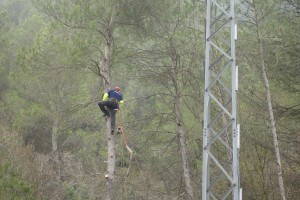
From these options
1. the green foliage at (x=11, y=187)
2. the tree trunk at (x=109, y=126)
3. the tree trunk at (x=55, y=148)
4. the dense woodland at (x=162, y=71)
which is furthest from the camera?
the tree trunk at (x=55, y=148)

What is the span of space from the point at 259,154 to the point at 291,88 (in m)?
2.15

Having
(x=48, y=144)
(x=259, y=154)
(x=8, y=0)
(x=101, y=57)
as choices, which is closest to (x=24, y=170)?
(x=101, y=57)

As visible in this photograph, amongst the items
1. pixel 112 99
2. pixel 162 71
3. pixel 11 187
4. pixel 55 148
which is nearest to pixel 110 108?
pixel 112 99

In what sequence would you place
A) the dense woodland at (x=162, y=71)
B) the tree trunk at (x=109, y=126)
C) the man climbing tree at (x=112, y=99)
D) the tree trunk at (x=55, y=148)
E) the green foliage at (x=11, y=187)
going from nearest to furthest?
1. the green foliage at (x=11, y=187)
2. the man climbing tree at (x=112, y=99)
3. the dense woodland at (x=162, y=71)
4. the tree trunk at (x=109, y=126)
5. the tree trunk at (x=55, y=148)

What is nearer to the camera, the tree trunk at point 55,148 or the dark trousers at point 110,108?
the dark trousers at point 110,108

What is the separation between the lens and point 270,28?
31.7 feet

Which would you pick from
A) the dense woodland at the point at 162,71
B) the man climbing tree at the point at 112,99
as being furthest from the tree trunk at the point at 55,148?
the man climbing tree at the point at 112,99

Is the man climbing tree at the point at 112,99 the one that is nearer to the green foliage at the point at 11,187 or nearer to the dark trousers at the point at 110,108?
the dark trousers at the point at 110,108

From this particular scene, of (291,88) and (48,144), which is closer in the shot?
(291,88)

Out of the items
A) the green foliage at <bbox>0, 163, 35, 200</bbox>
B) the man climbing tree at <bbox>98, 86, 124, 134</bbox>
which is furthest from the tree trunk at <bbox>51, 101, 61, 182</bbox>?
the man climbing tree at <bbox>98, 86, 124, 134</bbox>

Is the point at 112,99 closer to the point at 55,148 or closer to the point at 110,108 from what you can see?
the point at 110,108

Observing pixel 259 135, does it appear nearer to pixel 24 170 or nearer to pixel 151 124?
pixel 151 124

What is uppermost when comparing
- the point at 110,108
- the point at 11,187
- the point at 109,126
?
the point at 110,108

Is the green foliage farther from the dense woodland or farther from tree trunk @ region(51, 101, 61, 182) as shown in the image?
Result: tree trunk @ region(51, 101, 61, 182)
